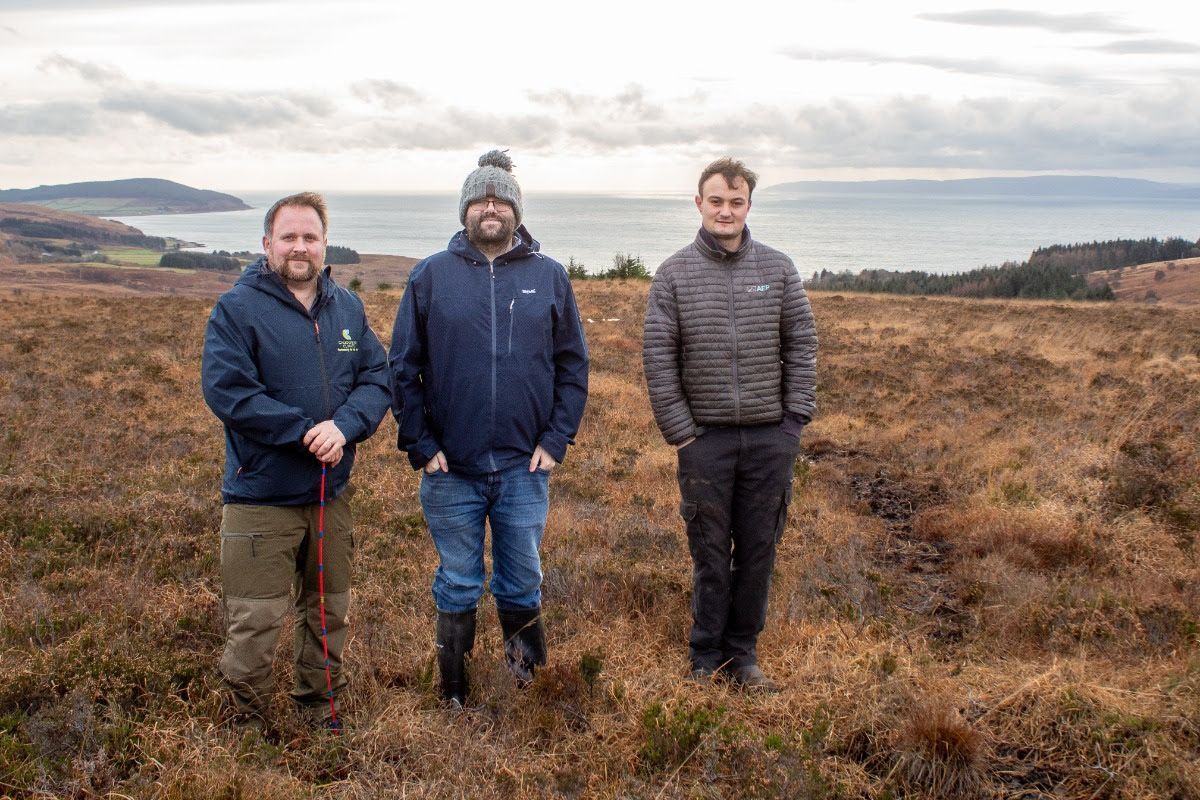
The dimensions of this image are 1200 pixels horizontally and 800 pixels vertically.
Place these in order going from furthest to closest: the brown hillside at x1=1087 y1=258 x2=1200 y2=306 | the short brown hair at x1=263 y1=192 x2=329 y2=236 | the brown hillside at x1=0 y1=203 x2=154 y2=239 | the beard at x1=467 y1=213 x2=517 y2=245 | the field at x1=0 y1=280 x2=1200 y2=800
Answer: the brown hillside at x1=0 y1=203 x2=154 y2=239 → the brown hillside at x1=1087 y1=258 x2=1200 y2=306 → the beard at x1=467 y1=213 x2=517 y2=245 → the short brown hair at x1=263 y1=192 x2=329 y2=236 → the field at x1=0 y1=280 x2=1200 y2=800

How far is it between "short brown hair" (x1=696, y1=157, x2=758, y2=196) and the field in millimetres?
2224

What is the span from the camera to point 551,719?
11.3 ft

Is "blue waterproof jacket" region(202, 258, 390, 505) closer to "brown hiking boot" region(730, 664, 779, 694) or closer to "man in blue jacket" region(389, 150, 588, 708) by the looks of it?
"man in blue jacket" region(389, 150, 588, 708)

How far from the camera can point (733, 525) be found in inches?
155

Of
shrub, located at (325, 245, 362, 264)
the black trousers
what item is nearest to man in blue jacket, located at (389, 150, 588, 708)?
the black trousers

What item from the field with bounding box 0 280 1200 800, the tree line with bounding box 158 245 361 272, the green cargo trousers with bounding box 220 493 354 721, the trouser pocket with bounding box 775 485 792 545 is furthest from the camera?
the tree line with bounding box 158 245 361 272

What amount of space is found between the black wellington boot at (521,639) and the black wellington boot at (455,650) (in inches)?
6.5

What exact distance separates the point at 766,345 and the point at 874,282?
171ft

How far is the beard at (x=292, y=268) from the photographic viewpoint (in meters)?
3.20

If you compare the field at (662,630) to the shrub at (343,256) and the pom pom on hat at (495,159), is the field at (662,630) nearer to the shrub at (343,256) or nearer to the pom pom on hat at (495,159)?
the pom pom on hat at (495,159)

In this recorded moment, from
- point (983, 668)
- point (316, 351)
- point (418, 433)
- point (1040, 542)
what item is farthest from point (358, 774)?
point (1040, 542)

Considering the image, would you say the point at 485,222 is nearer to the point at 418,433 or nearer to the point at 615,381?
the point at 418,433

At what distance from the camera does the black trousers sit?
12.3ft

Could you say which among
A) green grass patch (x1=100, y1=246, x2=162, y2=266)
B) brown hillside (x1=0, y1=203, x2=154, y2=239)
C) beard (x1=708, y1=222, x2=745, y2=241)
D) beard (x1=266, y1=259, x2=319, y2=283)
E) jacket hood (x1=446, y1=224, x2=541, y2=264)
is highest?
brown hillside (x1=0, y1=203, x2=154, y2=239)
